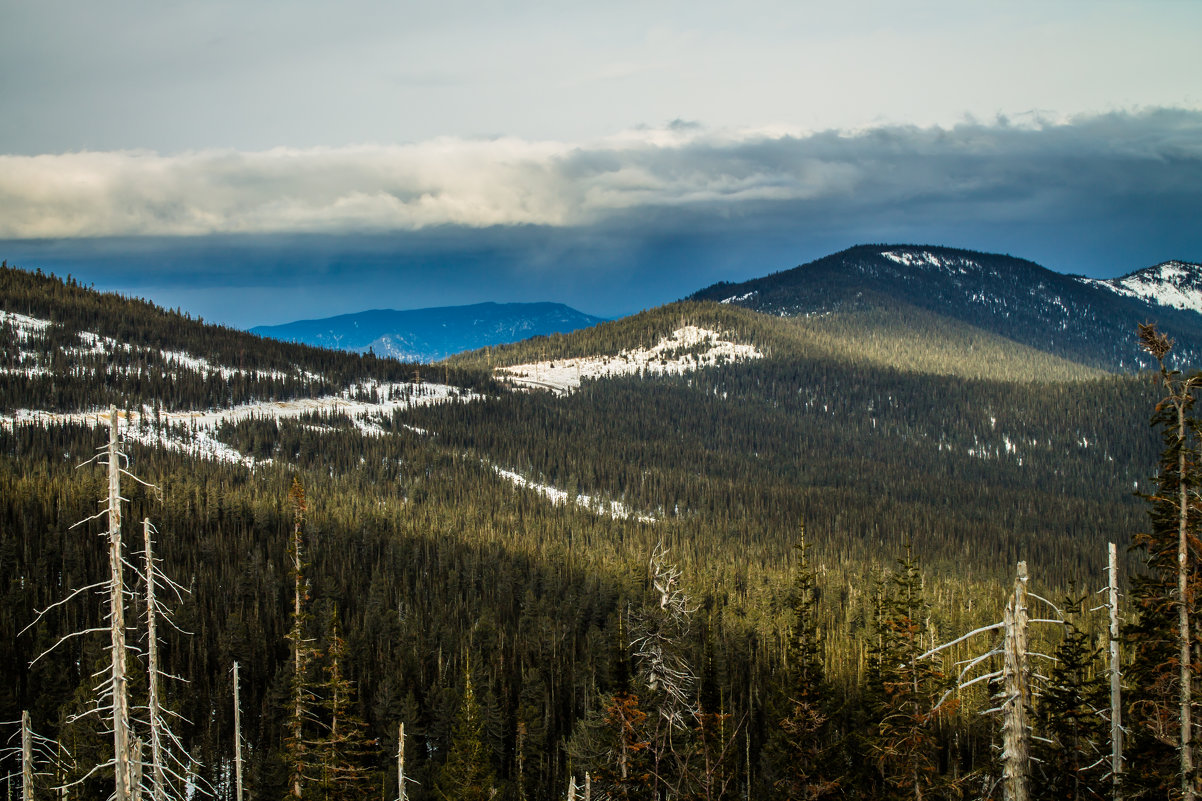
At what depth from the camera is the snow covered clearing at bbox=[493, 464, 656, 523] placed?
165 meters

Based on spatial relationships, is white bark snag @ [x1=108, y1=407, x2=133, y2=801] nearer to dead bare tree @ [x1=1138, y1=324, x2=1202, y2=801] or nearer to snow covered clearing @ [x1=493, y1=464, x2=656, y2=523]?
dead bare tree @ [x1=1138, y1=324, x2=1202, y2=801]

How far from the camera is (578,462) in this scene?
652 ft

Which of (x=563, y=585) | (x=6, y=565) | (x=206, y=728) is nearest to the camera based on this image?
(x=206, y=728)

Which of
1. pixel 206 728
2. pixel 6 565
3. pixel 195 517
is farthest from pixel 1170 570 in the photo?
pixel 195 517

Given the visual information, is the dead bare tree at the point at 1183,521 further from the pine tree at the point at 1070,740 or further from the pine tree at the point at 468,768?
the pine tree at the point at 468,768

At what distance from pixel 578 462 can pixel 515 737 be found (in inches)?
5240

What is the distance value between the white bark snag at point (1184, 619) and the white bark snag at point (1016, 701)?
305 inches

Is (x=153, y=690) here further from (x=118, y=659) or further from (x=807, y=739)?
(x=807, y=739)

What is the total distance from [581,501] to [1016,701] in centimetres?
16604

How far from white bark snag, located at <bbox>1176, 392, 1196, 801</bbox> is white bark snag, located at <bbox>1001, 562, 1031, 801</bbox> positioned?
7756 millimetres

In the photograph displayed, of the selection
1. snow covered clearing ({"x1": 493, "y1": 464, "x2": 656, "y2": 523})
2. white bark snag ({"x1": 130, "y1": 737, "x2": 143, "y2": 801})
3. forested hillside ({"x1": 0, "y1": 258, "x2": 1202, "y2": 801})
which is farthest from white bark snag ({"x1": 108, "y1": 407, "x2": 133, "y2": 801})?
snow covered clearing ({"x1": 493, "y1": 464, "x2": 656, "y2": 523})

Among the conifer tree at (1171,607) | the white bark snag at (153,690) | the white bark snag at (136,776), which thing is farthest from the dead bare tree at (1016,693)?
the white bark snag at (136,776)

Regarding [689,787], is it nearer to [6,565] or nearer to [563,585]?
[563,585]

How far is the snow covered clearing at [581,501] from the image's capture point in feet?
542
